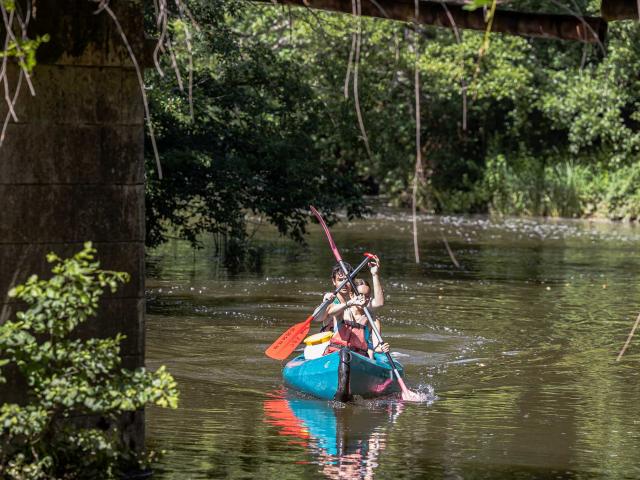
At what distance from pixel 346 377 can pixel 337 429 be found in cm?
135

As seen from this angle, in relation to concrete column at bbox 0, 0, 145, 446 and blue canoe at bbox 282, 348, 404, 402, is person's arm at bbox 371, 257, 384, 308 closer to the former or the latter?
blue canoe at bbox 282, 348, 404, 402

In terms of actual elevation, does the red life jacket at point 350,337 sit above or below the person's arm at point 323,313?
below

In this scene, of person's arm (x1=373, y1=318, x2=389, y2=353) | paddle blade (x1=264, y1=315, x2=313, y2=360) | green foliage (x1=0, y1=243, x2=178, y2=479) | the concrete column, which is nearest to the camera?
green foliage (x1=0, y1=243, x2=178, y2=479)

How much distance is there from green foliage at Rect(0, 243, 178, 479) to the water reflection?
6.46 feet

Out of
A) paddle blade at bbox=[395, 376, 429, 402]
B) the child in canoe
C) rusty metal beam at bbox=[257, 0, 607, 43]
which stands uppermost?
rusty metal beam at bbox=[257, 0, 607, 43]

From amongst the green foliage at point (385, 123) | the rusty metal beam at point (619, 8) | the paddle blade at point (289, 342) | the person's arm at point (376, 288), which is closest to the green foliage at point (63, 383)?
the rusty metal beam at point (619, 8)

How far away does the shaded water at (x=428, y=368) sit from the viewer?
9.86m

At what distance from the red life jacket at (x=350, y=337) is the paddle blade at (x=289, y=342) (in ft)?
1.98

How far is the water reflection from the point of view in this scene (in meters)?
9.59

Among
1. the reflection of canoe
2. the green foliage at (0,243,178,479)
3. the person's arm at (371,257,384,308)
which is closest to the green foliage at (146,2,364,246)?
the person's arm at (371,257,384,308)

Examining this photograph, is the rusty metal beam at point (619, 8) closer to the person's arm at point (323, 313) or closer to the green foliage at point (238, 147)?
the person's arm at point (323, 313)

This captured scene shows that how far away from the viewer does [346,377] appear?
41.4ft

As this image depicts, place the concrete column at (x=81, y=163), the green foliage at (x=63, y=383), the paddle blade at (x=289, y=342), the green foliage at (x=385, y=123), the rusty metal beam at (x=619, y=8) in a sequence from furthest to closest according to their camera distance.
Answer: the green foliage at (x=385, y=123)
the paddle blade at (x=289, y=342)
the rusty metal beam at (x=619, y=8)
the concrete column at (x=81, y=163)
the green foliage at (x=63, y=383)

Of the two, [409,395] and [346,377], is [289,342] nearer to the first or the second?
[346,377]
